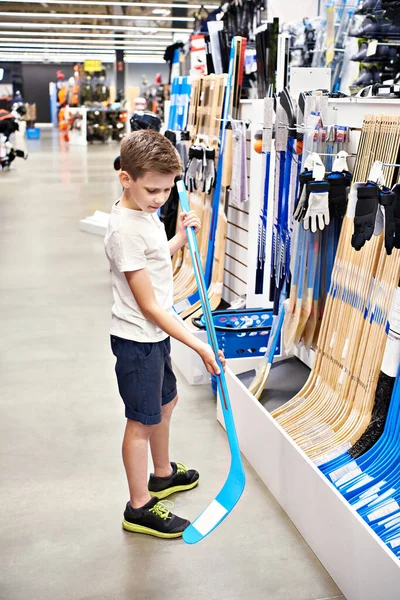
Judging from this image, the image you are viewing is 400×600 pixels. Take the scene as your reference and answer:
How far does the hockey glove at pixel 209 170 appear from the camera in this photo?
460 cm

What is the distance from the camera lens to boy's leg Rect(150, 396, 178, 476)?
100 inches

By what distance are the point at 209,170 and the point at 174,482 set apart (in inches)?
95.4

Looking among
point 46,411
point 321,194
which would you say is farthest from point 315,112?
point 46,411

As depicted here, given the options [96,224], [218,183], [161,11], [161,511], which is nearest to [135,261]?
[161,511]

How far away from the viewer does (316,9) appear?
5.92 meters

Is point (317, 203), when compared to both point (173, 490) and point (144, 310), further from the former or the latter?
point (173, 490)

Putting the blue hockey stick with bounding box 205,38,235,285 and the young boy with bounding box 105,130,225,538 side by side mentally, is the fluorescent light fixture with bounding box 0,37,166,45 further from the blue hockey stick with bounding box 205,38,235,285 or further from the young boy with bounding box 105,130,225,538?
the young boy with bounding box 105,130,225,538

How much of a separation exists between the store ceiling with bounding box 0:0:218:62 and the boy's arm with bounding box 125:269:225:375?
15410mm

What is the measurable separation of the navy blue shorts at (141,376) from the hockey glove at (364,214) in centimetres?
70

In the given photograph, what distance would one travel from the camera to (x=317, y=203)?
2873mm

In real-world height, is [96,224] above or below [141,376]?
below

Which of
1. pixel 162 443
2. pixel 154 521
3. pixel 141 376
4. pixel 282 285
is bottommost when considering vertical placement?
pixel 154 521

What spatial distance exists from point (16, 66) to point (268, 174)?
39426 millimetres

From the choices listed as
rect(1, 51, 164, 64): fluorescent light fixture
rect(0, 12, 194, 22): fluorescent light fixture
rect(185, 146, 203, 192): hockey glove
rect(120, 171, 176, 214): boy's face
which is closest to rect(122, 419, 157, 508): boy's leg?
rect(120, 171, 176, 214): boy's face
